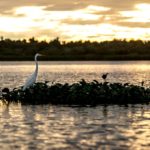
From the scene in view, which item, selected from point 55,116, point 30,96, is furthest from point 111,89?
point 55,116

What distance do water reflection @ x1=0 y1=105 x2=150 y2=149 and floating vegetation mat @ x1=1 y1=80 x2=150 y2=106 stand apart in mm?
1337

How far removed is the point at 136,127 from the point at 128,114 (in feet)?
11.1

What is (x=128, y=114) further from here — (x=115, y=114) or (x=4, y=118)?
(x=4, y=118)

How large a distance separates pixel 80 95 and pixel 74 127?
6.91 m

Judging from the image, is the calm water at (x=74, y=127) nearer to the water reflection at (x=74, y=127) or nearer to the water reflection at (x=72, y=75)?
the water reflection at (x=74, y=127)

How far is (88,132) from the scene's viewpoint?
1655 cm

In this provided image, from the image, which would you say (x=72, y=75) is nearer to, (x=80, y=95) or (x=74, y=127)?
(x=80, y=95)

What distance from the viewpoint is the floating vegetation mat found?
24594mm

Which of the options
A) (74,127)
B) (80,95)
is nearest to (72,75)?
(80,95)

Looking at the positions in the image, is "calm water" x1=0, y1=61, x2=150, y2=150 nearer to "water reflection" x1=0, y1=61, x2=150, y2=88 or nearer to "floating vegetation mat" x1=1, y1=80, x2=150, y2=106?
"floating vegetation mat" x1=1, y1=80, x2=150, y2=106

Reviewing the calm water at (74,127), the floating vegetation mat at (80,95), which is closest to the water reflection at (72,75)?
the floating vegetation mat at (80,95)

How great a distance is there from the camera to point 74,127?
17.6 m

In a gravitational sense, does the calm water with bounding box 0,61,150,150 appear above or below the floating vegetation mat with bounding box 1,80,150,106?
below

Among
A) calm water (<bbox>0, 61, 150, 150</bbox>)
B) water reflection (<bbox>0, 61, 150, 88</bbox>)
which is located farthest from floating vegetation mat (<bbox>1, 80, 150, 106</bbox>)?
water reflection (<bbox>0, 61, 150, 88</bbox>)
